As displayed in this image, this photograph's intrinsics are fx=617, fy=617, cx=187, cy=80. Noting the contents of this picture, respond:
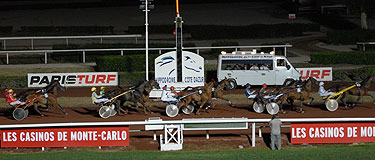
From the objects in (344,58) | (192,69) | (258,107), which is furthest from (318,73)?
(258,107)

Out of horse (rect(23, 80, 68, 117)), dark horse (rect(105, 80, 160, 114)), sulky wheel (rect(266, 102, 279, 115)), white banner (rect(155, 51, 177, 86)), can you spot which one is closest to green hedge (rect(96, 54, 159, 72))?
white banner (rect(155, 51, 177, 86))

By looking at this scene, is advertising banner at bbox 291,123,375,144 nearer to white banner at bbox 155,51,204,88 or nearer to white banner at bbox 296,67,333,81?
white banner at bbox 155,51,204,88

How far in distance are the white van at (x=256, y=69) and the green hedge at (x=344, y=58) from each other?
20.2 ft

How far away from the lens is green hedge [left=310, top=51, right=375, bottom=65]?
110 feet

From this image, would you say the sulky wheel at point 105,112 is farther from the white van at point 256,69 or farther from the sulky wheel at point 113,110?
the white van at point 256,69

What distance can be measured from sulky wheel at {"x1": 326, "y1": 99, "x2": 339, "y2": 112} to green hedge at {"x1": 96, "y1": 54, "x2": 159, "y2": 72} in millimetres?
11638

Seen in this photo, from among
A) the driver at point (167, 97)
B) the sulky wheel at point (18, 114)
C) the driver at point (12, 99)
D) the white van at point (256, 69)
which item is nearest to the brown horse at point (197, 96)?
the driver at point (167, 97)

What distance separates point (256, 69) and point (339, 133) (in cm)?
1093

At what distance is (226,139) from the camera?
17.6m

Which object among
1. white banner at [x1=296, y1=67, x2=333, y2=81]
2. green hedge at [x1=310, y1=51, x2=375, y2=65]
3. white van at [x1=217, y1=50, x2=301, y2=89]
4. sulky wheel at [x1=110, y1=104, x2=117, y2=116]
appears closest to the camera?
sulky wheel at [x1=110, y1=104, x2=117, y2=116]

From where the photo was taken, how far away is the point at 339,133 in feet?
55.4

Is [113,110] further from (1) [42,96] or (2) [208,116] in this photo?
(2) [208,116]

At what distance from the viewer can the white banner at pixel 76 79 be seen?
28.7 metres

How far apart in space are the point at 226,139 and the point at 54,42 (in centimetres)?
2549
